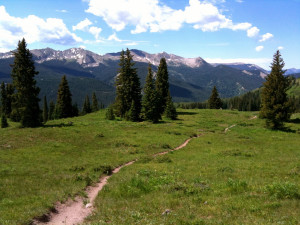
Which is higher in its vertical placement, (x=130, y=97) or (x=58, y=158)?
(x=130, y=97)

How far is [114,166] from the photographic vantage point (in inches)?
890

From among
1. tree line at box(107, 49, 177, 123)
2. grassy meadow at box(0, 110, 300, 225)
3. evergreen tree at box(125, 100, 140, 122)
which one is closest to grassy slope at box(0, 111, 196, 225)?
grassy meadow at box(0, 110, 300, 225)

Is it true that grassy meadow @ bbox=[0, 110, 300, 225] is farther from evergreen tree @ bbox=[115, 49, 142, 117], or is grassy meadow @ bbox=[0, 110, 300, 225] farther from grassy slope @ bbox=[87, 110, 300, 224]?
evergreen tree @ bbox=[115, 49, 142, 117]

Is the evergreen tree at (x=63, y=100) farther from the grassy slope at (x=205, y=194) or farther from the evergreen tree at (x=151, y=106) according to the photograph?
the grassy slope at (x=205, y=194)

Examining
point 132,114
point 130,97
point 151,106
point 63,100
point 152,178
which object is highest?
point 130,97

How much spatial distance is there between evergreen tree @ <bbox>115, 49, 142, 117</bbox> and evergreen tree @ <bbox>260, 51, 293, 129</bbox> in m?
30.2

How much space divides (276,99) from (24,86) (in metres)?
49.0

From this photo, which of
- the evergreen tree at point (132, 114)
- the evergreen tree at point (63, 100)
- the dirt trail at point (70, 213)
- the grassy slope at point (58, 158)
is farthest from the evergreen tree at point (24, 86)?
the dirt trail at point (70, 213)

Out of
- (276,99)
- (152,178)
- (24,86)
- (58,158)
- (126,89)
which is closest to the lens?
(152,178)

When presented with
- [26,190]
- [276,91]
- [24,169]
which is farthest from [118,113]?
[26,190]

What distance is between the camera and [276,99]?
4556 cm

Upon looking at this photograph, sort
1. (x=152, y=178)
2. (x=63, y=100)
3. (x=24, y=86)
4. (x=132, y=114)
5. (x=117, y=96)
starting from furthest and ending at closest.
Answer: (x=63, y=100), (x=117, y=96), (x=132, y=114), (x=24, y=86), (x=152, y=178)

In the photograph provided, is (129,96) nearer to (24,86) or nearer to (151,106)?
(151,106)

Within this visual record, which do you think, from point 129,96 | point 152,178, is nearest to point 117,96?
point 129,96
